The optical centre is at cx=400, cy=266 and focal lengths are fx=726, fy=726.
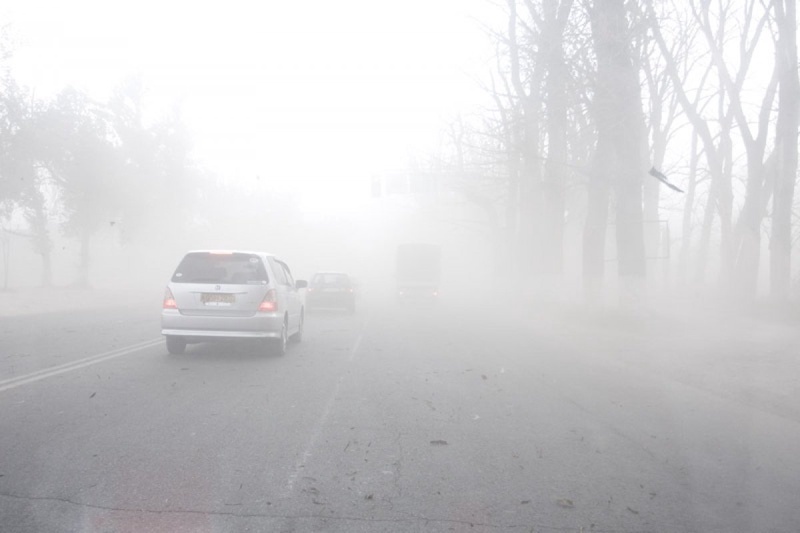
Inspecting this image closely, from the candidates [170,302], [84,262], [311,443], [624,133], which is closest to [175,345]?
[170,302]

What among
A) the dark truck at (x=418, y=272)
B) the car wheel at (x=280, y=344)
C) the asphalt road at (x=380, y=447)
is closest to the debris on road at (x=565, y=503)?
the asphalt road at (x=380, y=447)

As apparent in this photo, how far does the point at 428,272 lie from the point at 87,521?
37.0 m

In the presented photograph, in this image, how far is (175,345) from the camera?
40.3 ft

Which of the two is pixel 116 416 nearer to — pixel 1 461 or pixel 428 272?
pixel 1 461

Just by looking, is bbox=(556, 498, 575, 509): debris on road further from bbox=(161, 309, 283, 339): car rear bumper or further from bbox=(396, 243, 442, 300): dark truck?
bbox=(396, 243, 442, 300): dark truck

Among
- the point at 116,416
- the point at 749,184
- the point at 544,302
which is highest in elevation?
the point at 749,184

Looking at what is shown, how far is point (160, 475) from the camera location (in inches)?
211

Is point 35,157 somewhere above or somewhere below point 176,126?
below

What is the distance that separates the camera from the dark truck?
40.8 meters

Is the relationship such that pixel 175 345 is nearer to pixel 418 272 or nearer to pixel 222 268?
pixel 222 268

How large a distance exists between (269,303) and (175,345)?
1781 millimetres

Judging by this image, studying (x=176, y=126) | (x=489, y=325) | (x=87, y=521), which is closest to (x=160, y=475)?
(x=87, y=521)

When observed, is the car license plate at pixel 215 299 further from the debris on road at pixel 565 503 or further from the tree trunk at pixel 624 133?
the tree trunk at pixel 624 133

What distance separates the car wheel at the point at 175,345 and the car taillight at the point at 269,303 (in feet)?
4.91
